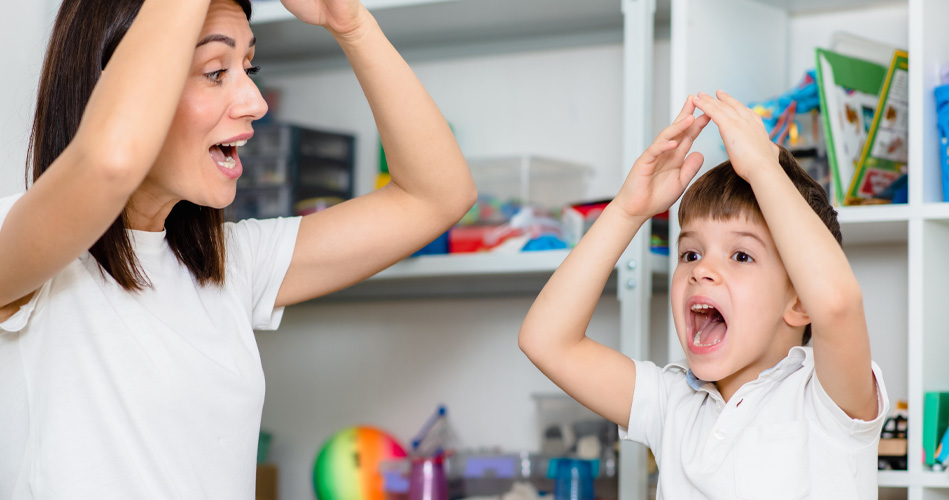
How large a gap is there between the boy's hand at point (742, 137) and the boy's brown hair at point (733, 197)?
A: 0.19ft

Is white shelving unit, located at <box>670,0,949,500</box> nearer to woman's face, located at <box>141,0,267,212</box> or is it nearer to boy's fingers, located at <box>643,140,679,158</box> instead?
boy's fingers, located at <box>643,140,679,158</box>

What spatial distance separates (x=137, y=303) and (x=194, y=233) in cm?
12

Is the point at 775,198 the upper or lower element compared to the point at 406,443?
upper

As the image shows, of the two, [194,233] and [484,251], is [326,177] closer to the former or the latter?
[484,251]

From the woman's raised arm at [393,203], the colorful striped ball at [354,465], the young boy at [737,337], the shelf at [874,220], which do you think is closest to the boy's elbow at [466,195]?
the woman's raised arm at [393,203]

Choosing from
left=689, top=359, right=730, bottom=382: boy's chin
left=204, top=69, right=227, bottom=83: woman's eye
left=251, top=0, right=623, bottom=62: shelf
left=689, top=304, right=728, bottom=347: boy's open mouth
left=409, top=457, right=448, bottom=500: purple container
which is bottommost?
left=409, top=457, right=448, bottom=500: purple container

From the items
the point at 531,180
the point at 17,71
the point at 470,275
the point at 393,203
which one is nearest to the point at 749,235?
the point at 393,203

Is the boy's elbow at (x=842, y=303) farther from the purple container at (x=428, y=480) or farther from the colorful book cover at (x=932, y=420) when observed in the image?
the purple container at (x=428, y=480)

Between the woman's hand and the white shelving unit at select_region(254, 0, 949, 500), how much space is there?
2.03ft

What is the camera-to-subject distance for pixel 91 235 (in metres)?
0.82

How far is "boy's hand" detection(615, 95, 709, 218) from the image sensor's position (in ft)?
3.64

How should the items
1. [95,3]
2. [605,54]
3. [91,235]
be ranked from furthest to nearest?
[605,54] < [95,3] < [91,235]

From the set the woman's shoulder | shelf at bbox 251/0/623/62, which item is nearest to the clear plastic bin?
shelf at bbox 251/0/623/62

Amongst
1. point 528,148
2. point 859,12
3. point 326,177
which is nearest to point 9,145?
point 326,177
